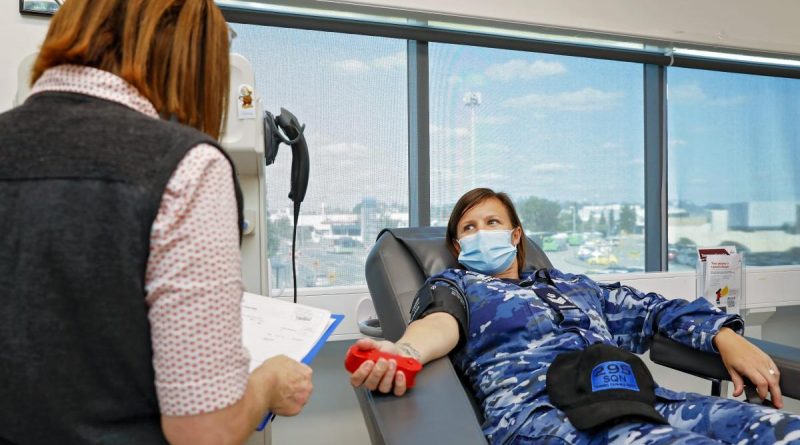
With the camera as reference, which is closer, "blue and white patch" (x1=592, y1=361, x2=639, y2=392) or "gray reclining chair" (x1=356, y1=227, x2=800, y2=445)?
"gray reclining chair" (x1=356, y1=227, x2=800, y2=445)

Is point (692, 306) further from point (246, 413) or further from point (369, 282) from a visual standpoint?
point (246, 413)

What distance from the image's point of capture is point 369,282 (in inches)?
63.8

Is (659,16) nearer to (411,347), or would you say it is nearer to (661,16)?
(661,16)

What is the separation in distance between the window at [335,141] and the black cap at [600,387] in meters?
1.12

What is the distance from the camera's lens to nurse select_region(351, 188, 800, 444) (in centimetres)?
108

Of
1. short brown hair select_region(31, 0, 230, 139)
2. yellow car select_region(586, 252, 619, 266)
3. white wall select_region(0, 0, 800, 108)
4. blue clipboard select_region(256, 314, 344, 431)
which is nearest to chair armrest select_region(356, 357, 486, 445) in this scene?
blue clipboard select_region(256, 314, 344, 431)

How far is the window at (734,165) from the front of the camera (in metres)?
2.73

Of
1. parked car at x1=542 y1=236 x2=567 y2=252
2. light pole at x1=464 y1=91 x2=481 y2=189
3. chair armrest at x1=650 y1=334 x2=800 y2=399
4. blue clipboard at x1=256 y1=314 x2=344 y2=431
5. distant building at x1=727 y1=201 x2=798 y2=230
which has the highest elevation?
light pole at x1=464 y1=91 x2=481 y2=189

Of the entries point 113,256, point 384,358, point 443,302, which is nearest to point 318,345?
point 384,358

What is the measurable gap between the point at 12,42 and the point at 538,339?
159cm

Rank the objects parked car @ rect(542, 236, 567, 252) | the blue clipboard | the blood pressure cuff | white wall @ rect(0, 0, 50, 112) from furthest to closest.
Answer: parked car @ rect(542, 236, 567, 252)
white wall @ rect(0, 0, 50, 112)
the blood pressure cuff
the blue clipboard

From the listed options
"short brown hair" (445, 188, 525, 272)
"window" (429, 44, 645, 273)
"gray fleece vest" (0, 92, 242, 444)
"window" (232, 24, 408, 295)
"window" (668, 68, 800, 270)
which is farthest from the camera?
"window" (668, 68, 800, 270)

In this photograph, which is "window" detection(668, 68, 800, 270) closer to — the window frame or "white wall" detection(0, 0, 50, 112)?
the window frame

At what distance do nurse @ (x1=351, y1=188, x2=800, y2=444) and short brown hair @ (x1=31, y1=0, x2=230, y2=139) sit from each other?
59cm
